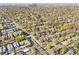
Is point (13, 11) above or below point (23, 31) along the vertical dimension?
above

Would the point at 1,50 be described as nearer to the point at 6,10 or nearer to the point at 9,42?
the point at 9,42

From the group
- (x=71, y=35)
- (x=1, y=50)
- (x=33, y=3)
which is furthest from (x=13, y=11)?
(x=71, y=35)

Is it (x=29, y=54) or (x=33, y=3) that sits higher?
(x=33, y=3)

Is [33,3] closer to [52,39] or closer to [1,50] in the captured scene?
[52,39]
